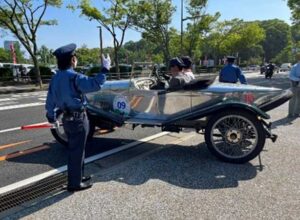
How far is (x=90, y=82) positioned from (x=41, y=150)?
2.82 m

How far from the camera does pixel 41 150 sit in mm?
5988

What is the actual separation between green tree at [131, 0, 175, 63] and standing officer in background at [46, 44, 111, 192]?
29.1 m

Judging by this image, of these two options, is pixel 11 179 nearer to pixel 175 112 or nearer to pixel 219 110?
pixel 175 112

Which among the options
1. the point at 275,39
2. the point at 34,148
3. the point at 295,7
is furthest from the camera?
the point at 275,39

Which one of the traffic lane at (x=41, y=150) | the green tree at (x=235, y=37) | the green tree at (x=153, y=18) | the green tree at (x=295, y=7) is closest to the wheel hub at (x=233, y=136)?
the traffic lane at (x=41, y=150)

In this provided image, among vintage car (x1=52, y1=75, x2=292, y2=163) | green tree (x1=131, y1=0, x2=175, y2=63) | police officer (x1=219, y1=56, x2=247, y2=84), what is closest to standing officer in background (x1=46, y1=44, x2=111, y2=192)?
vintage car (x1=52, y1=75, x2=292, y2=163)

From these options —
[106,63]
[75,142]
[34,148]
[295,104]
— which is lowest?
[34,148]

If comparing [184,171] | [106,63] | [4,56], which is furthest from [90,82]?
[4,56]

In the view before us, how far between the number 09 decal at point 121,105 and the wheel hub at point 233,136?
1704 millimetres

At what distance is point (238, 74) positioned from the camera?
8156 mm

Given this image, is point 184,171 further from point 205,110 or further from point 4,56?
point 4,56

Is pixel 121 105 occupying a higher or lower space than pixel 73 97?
lower

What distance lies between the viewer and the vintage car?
5.02 metres

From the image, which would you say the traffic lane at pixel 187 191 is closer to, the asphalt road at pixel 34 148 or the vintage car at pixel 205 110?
the vintage car at pixel 205 110
